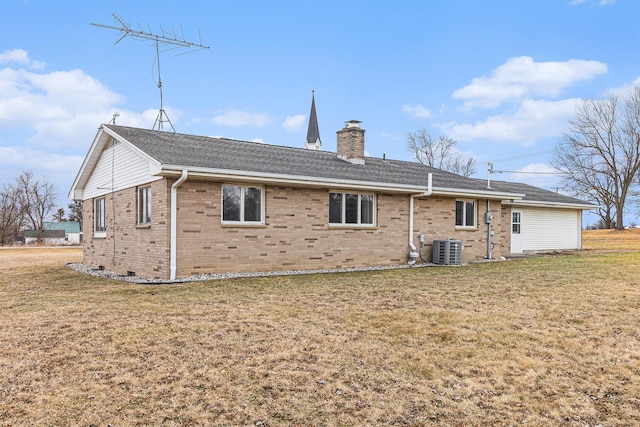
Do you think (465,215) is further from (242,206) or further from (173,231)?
(173,231)

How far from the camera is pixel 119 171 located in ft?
47.0

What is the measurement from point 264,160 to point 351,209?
2982 millimetres

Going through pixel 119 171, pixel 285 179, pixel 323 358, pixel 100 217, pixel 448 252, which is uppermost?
pixel 119 171

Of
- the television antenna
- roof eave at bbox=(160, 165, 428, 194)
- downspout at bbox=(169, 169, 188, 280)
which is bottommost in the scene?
downspout at bbox=(169, 169, 188, 280)

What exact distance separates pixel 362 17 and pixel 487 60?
19.2ft

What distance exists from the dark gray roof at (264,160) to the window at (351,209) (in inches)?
25.3

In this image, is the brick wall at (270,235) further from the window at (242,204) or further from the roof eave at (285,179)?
the roof eave at (285,179)

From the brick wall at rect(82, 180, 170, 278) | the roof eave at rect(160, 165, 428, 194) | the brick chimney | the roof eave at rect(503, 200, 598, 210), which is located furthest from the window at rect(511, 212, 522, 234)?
the brick wall at rect(82, 180, 170, 278)

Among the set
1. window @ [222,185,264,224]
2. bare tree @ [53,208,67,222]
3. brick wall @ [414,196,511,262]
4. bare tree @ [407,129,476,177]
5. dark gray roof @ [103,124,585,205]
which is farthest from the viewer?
bare tree @ [53,208,67,222]

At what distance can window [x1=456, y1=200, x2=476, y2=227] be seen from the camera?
16.8m

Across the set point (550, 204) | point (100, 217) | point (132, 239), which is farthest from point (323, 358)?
point (550, 204)

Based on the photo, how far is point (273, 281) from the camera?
10.8 meters

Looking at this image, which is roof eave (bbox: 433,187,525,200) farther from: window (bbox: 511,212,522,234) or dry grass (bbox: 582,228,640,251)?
dry grass (bbox: 582,228,640,251)

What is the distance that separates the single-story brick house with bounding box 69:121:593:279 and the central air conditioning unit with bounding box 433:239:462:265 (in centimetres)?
40
